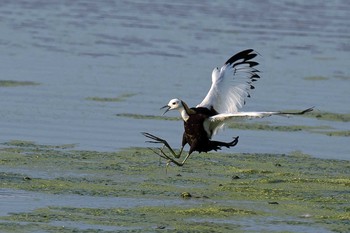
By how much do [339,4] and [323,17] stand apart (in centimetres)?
482

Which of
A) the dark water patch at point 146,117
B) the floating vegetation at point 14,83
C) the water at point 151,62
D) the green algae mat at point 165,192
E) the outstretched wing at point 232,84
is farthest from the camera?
the floating vegetation at point 14,83

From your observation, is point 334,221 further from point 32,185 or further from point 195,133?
point 32,185

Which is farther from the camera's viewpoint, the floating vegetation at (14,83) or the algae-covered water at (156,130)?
the floating vegetation at (14,83)

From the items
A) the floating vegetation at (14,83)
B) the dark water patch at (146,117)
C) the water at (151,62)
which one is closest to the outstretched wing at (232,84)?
the water at (151,62)

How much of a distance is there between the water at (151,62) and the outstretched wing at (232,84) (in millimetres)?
1554

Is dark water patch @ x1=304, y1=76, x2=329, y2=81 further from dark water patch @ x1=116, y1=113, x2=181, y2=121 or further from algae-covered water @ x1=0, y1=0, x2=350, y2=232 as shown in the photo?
dark water patch @ x1=116, y1=113, x2=181, y2=121

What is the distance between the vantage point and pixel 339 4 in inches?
1416

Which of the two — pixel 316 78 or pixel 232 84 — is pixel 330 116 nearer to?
pixel 316 78

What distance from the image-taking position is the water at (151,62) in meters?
14.7

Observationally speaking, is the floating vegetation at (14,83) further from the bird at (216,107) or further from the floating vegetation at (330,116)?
the bird at (216,107)

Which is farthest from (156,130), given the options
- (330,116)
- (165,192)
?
(165,192)

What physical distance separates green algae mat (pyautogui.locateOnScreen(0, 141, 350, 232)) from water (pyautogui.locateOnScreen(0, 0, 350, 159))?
800 mm

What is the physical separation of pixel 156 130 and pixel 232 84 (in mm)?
2585

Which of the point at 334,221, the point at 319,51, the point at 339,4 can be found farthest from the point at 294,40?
the point at 334,221
